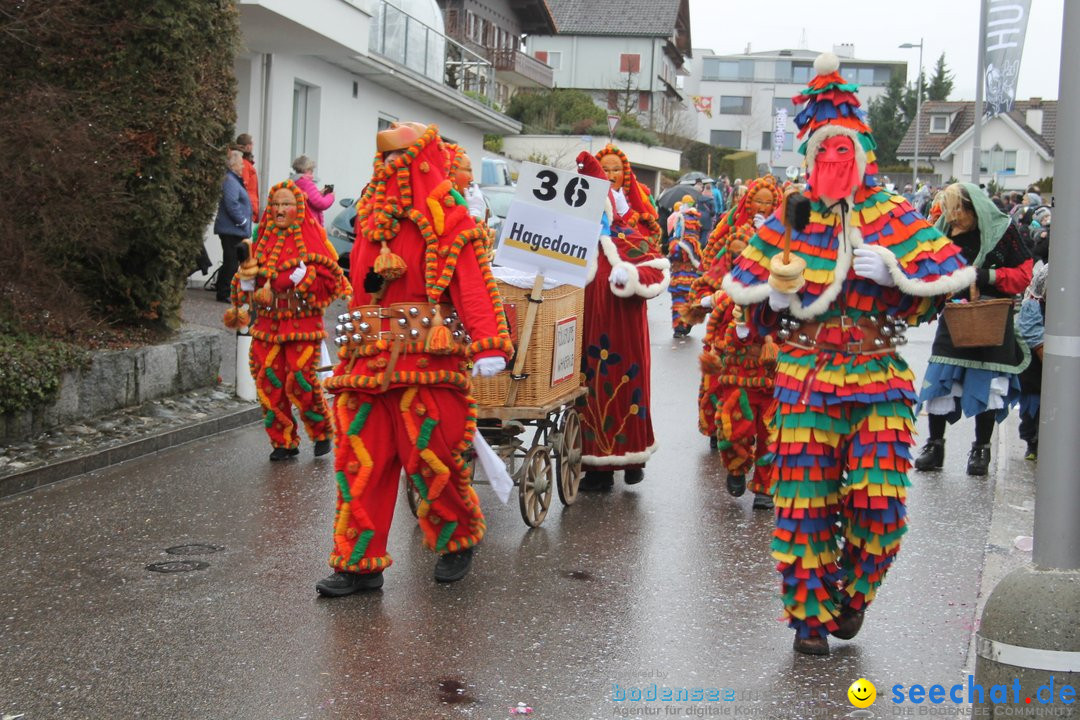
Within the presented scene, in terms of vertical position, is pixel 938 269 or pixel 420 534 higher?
pixel 938 269

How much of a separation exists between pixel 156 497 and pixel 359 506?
8.50 feet

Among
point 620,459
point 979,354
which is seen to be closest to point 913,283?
point 620,459

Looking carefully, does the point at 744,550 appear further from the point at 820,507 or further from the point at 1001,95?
the point at 1001,95

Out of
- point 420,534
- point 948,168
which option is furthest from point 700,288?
point 948,168

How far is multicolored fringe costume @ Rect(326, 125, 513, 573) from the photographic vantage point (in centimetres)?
600

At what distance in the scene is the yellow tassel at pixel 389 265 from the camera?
600 centimetres

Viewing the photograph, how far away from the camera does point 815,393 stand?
17.5ft

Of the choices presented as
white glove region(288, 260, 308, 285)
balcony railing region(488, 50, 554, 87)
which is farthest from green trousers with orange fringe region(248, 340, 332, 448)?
balcony railing region(488, 50, 554, 87)

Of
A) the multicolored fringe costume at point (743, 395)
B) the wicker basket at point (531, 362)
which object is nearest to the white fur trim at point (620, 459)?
the multicolored fringe costume at point (743, 395)

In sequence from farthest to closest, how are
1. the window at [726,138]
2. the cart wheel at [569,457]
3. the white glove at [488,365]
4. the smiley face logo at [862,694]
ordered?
1. the window at [726,138]
2. the cart wheel at [569,457]
3. the white glove at [488,365]
4. the smiley face logo at [862,694]

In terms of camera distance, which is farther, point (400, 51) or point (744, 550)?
point (400, 51)

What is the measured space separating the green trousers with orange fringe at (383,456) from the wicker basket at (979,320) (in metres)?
4.12

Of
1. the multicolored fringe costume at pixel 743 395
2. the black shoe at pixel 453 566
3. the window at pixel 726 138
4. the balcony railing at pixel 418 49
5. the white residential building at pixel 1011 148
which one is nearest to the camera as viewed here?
the black shoe at pixel 453 566

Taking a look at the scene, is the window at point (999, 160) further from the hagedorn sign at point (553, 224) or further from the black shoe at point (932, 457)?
the hagedorn sign at point (553, 224)
